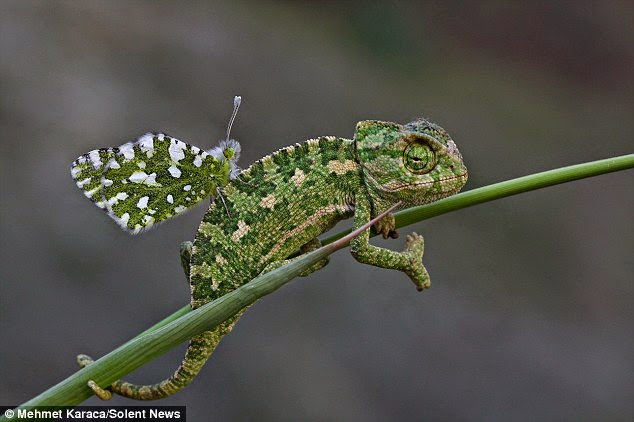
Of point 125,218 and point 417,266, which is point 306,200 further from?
point 125,218

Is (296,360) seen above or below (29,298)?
below

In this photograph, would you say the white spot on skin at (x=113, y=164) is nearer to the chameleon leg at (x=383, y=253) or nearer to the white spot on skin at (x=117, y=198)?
the white spot on skin at (x=117, y=198)

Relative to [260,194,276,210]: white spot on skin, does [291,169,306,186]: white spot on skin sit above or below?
above

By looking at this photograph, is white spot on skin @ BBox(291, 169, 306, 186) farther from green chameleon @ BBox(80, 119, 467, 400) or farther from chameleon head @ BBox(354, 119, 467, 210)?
chameleon head @ BBox(354, 119, 467, 210)

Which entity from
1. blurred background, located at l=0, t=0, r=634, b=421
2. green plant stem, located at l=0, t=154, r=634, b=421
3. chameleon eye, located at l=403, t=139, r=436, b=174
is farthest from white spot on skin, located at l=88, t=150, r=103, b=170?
blurred background, located at l=0, t=0, r=634, b=421

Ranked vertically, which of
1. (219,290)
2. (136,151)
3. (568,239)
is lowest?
(568,239)

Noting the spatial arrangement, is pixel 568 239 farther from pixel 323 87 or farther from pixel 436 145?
pixel 436 145

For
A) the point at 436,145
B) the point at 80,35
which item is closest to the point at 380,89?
the point at 80,35

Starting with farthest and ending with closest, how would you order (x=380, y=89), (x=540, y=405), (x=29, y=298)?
(x=380, y=89)
(x=540, y=405)
(x=29, y=298)
